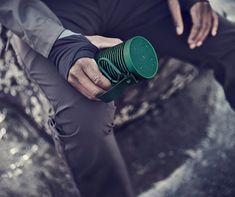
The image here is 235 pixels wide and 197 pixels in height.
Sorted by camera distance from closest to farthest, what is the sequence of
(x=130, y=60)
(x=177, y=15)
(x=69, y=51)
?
(x=130, y=60) < (x=69, y=51) < (x=177, y=15)

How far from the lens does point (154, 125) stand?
3.91 ft

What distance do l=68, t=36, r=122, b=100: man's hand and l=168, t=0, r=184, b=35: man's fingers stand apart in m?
0.29

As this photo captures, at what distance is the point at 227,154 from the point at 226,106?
113 mm

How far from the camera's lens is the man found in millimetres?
909

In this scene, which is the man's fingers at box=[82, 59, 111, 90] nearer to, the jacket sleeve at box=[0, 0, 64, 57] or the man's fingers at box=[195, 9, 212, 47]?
the jacket sleeve at box=[0, 0, 64, 57]

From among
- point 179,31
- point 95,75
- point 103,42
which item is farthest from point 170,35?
point 95,75

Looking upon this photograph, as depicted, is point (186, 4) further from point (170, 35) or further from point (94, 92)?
point (94, 92)

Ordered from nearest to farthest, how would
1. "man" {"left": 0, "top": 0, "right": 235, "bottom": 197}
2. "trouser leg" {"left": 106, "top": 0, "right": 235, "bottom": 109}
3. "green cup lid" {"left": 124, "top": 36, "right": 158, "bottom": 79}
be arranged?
1. "green cup lid" {"left": 124, "top": 36, "right": 158, "bottom": 79}
2. "man" {"left": 0, "top": 0, "right": 235, "bottom": 197}
3. "trouser leg" {"left": 106, "top": 0, "right": 235, "bottom": 109}

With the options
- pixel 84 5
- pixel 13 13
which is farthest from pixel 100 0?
pixel 13 13

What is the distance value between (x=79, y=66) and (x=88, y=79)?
0.02 meters

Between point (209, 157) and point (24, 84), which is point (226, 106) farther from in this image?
point (24, 84)

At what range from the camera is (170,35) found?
1.14 metres

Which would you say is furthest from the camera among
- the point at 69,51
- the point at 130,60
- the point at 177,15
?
the point at 177,15

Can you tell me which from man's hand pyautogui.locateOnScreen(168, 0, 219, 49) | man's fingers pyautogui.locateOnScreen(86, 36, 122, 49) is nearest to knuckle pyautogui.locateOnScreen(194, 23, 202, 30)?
man's hand pyautogui.locateOnScreen(168, 0, 219, 49)
